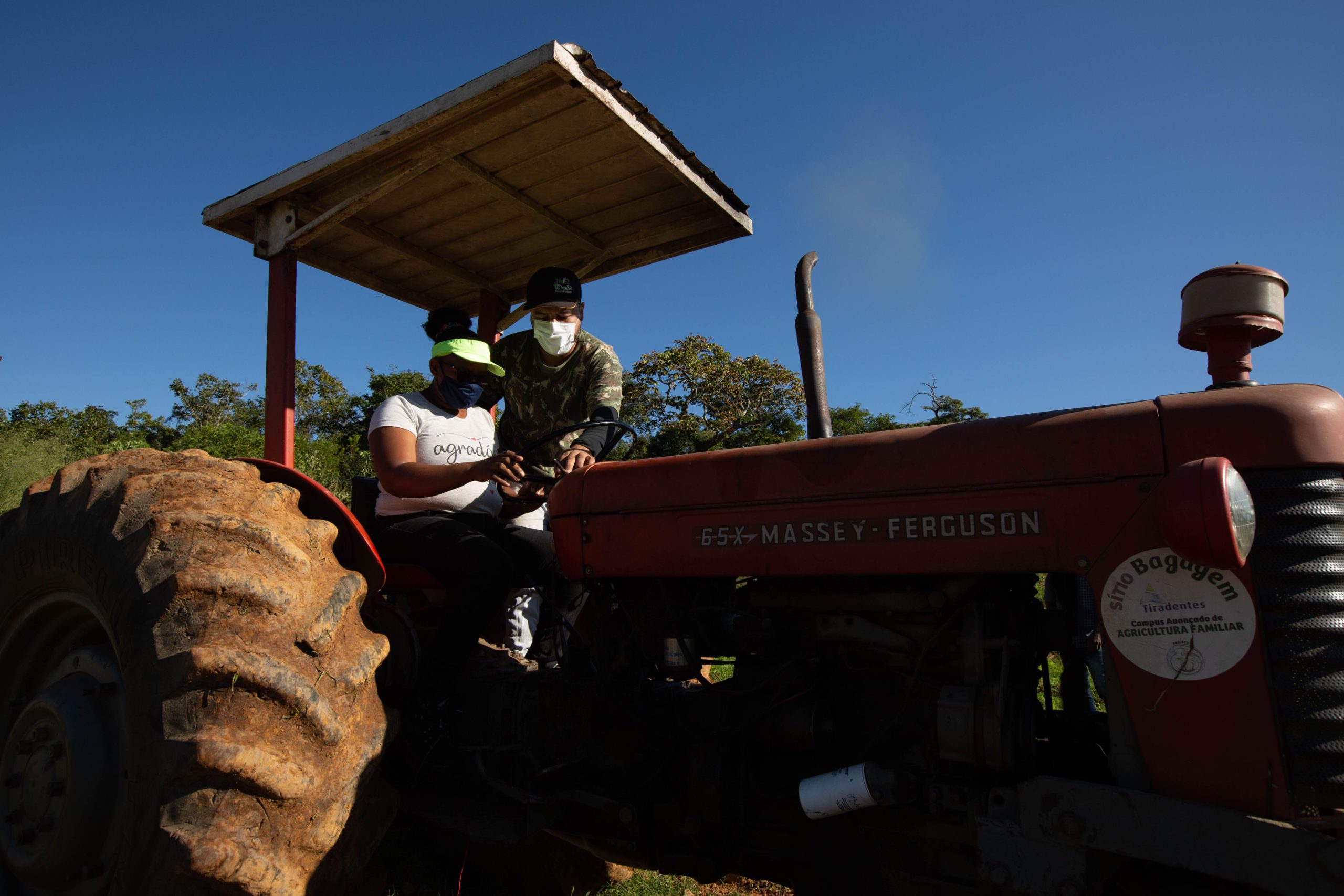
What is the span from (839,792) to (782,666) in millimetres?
340

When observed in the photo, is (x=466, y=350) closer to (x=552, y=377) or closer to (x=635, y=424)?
(x=552, y=377)

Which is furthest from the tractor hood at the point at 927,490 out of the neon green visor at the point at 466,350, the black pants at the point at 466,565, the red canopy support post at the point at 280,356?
the red canopy support post at the point at 280,356

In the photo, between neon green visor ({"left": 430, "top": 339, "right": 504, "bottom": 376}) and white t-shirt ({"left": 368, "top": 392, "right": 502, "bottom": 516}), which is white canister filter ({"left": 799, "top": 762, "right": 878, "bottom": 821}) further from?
neon green visor ({"left": 430, "top": 339, "right": 504, "bottom": 376})

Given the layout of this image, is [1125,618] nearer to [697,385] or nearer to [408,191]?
[408,191]

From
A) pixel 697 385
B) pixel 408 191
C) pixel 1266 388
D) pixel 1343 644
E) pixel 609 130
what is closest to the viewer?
pixel 1343 644

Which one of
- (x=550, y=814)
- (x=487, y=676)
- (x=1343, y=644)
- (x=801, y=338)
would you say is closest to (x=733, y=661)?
(x=550, y=814)

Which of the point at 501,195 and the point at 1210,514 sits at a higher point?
the point at 501,195

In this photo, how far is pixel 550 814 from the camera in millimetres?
2230

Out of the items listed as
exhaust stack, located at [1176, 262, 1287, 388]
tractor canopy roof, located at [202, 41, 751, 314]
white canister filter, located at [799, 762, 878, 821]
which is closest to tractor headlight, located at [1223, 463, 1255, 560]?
exhaust stack, located at [1176, 262, 1287, 388]

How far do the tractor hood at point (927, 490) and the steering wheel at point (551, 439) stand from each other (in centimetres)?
18

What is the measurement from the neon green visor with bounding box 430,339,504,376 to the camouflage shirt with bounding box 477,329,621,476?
36 centimetres

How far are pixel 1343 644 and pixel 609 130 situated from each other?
268 cm

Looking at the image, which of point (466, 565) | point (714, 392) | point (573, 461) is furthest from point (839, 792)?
point (714, 392)

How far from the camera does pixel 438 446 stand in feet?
9.61
